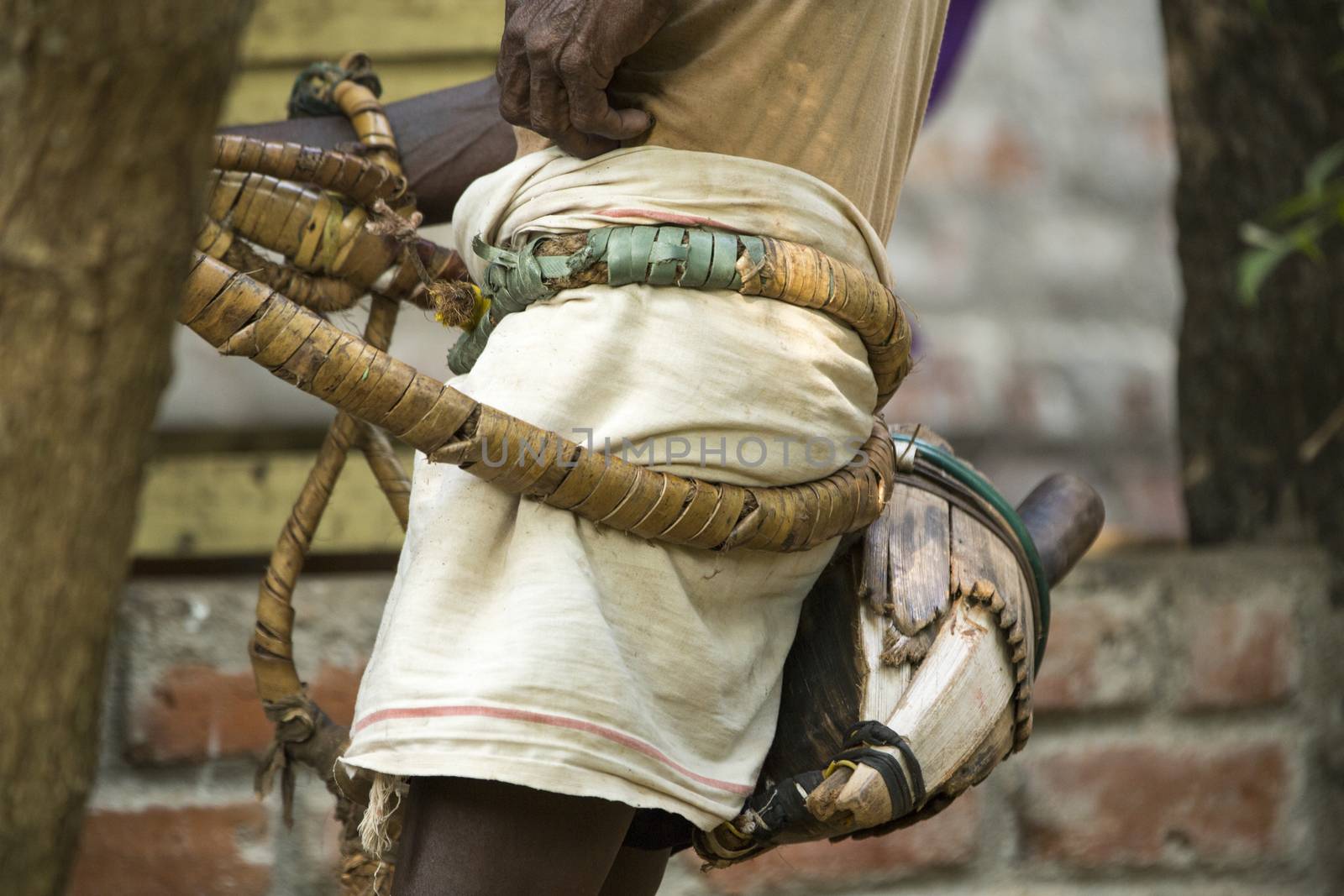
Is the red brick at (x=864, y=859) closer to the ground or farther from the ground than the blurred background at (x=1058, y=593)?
closer to the ground

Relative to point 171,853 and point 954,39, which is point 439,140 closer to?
point 171,853

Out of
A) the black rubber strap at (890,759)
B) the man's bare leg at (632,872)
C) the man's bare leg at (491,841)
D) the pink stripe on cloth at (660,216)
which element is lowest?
the man's bare leg at (632,872)

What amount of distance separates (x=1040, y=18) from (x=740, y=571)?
126cm

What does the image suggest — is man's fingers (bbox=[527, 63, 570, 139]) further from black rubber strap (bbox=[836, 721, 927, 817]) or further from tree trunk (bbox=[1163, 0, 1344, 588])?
tree trunk (bbox=[1163, 0, 1344, 588])

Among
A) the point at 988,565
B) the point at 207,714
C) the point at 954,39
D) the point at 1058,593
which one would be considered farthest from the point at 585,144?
the point at 954,39

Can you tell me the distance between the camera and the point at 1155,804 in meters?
1.54

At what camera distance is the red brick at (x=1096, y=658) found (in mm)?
1513

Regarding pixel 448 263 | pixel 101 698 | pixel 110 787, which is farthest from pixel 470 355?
pixel 110 787

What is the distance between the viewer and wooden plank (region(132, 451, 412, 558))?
159 cm

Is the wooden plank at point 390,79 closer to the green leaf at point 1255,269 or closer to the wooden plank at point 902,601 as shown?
the green leaf at point 1255,269

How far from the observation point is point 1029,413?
1792 millimetres

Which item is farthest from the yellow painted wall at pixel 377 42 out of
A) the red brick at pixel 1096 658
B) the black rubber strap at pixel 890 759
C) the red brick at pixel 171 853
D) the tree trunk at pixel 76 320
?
the tree trunk at pixel 76 320

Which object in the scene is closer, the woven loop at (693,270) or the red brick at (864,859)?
the woven loop at (693,270)

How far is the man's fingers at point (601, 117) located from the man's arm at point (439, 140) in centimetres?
20
